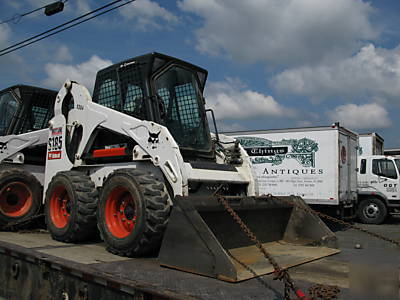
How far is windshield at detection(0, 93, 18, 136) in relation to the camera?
27.8ft

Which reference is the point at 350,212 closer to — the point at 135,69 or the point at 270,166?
the point at 270,166

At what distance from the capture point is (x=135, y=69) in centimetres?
608

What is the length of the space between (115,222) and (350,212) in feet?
34.2

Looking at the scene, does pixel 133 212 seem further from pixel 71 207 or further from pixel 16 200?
pixel 16 200

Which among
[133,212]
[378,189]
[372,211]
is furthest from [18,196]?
[378,189]

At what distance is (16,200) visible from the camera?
24.4 ft

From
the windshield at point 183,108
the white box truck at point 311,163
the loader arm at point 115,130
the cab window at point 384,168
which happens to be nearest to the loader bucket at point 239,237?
the loader arm at point 115,130

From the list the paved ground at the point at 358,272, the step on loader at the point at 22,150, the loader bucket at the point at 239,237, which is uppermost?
the step on loader at the point at 22,150

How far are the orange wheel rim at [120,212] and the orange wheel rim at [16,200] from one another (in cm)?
276

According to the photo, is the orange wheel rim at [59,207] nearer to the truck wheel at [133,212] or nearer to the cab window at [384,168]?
the truck wheel at [133,212]

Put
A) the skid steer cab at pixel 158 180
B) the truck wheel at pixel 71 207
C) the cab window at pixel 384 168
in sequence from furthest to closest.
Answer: the cab window at pixel 384 168 → the truck wheel at pixel 71 207 → the skid steer cab at pixel 158 180

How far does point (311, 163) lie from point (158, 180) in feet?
27.4

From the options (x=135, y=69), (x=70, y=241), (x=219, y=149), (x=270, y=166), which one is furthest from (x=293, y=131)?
(x=70, y=241)

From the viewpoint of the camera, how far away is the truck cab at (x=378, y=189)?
14.0m
